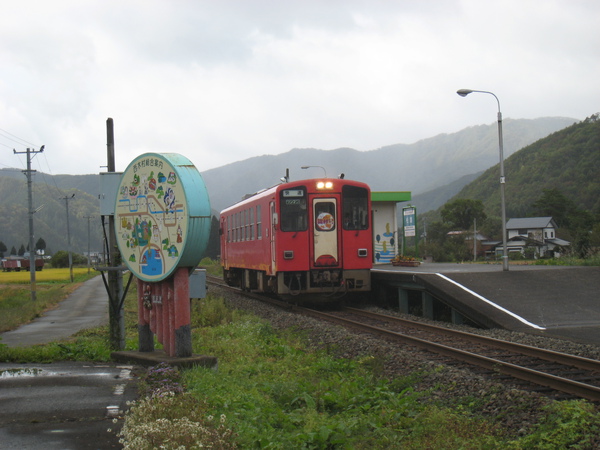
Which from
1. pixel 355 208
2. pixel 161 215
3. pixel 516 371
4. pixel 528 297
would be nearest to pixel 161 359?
pixel 161 215

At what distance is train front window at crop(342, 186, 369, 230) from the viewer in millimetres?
17438

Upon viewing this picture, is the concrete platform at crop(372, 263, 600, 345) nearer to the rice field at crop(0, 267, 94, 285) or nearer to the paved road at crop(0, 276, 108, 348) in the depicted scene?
the paved road at crop(0, 276, 108, 348)

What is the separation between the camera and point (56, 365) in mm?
7988

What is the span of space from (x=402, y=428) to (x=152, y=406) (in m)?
2.26

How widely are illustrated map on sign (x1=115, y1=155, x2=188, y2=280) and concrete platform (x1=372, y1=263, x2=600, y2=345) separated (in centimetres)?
670

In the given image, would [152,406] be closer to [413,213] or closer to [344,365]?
[344,365]

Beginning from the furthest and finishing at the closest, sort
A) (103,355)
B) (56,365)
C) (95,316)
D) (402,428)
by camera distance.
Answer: (95,316), (103,355), (56,365), (402,428)

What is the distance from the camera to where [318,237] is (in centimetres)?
1728

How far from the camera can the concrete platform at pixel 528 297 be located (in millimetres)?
12133

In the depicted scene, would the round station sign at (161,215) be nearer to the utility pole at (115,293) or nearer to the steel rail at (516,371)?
the utility pole at (115,293)

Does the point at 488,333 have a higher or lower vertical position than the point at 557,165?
lower

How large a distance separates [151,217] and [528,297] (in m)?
9.23

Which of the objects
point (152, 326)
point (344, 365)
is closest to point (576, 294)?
point (344, 365)

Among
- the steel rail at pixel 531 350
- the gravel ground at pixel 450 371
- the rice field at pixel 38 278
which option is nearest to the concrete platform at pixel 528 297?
the gravel ground at pixel 450 371
